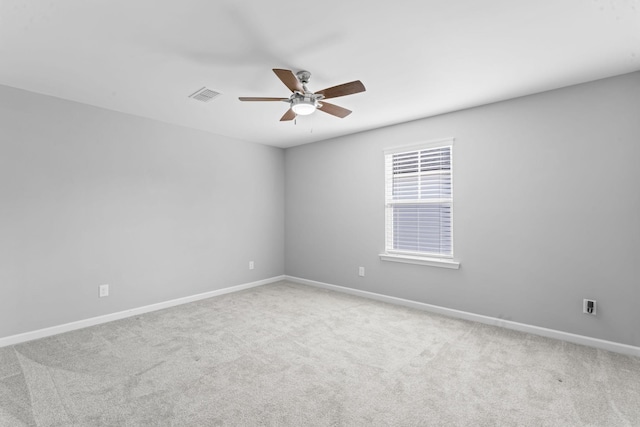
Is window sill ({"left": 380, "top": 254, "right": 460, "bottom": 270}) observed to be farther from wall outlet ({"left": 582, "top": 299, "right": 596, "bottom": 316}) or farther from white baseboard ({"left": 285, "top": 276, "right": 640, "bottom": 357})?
wall outlet ({"left": 582, "top": 299, "right": 596, "bottom": 316})

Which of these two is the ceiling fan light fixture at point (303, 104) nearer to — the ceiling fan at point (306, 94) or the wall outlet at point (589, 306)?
the ceiling fan at point (306, 94)

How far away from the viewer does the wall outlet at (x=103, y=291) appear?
3.46 metres

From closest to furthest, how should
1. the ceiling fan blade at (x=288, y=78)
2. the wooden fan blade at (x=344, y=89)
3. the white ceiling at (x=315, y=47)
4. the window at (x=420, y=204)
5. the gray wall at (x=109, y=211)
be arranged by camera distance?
the white ceiling at (x=315, y=47) → the ceiling fan blade at (x=288, y=78) → the wooden fan blade at (x=344, y=89) → the gray wall at (x=109, y=211) → the window at (x=420, y=204)

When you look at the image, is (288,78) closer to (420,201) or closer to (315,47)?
(315,47)

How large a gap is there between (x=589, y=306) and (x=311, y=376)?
2.66 m

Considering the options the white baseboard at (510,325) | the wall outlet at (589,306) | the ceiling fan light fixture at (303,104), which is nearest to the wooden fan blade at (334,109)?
the ceiling fan light fixture at (303,104)

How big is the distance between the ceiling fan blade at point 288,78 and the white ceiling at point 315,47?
230mm

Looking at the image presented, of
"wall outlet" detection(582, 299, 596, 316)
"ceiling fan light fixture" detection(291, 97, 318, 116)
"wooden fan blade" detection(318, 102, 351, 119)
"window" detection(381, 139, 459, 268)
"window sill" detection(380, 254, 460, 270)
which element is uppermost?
"wooden fan blade" detection(318, 102, 351, 119)

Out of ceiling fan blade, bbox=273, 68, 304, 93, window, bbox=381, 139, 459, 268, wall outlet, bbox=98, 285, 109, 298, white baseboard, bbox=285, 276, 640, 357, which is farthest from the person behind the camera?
window, bbox=381, 139, 459, 268

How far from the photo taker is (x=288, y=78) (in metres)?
2.21

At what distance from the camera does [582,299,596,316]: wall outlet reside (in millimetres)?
2812

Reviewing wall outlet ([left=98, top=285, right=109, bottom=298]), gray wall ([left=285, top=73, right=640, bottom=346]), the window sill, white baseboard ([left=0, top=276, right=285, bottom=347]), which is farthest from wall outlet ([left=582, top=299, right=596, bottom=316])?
wall outlet ([left=98, top=285, right=109, bottom=298])

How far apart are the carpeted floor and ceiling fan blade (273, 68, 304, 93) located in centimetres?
220

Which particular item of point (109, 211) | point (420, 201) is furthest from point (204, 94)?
point (420, 201)
